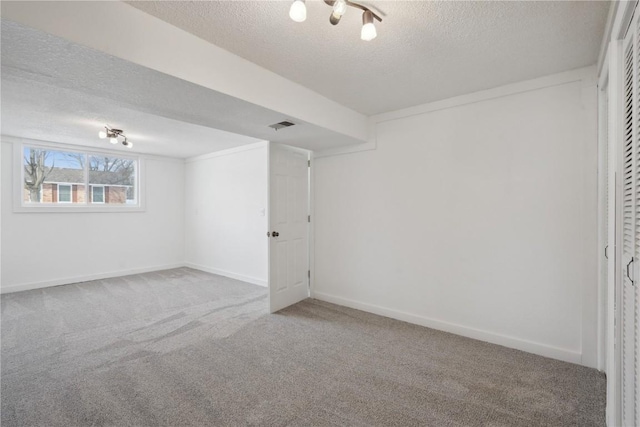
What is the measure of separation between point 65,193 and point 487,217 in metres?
6.35

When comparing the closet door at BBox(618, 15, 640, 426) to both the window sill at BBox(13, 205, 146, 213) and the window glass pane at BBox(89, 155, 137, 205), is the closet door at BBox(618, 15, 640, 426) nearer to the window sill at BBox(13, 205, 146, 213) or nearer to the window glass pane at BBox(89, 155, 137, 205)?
the window sill at BBox(13, 205, 146, 213)

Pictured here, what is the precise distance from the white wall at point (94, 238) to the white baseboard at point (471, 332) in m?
4.09

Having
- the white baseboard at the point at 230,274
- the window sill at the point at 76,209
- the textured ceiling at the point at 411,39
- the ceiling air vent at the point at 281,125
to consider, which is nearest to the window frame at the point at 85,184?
the window sill at the point at 76,209

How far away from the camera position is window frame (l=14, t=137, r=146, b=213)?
4438 mm

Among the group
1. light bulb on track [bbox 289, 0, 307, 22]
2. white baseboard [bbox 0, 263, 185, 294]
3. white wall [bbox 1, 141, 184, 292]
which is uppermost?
light bulb on track [bbox 289, 0, 307, 22]

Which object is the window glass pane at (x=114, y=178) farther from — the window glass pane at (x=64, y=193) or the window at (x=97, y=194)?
the window glass pane at (x=64, y=193)

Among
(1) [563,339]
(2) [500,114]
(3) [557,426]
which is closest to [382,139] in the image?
(2) [500,114]

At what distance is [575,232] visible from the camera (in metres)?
2.37

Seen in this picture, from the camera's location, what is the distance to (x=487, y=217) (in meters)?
2.77

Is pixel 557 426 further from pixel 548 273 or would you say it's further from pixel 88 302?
pixel 88 302

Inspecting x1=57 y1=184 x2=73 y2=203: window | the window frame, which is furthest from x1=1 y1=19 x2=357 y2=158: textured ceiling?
x1=57 y1=184 x2=73 y2=203: window

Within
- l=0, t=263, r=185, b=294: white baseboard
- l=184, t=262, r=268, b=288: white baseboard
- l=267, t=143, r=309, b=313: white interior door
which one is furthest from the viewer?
l=184, t=262, r=268, b=288: white baseboard

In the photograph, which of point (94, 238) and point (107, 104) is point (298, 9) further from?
point (94, 238)

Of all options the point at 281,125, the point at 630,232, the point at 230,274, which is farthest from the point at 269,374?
the point at 230,274
